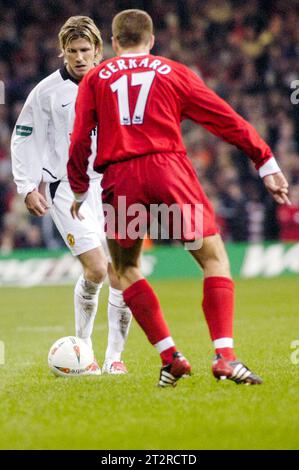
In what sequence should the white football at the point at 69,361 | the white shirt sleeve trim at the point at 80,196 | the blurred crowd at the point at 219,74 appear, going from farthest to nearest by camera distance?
the blurred crowd at the point at 219,74 < the white football at the point at 69,361 < the white shirt sleeve trim at the point at 80,196

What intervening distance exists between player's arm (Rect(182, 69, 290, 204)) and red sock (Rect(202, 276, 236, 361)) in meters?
0.58

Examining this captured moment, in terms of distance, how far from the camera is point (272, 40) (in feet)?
63.6

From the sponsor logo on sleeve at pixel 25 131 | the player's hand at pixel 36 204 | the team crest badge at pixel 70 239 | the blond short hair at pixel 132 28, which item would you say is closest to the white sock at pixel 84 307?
the team crest badge at pixel 70 239

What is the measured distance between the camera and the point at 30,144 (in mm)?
6879

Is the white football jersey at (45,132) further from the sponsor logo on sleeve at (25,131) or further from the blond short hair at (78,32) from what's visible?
the blond short hair at (78,32)

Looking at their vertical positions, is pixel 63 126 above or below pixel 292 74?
above

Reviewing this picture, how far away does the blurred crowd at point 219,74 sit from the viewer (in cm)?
1694

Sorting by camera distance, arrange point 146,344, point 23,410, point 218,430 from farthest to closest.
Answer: point 146,344, point 23,410, point 218,430

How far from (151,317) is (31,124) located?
2.10 meters

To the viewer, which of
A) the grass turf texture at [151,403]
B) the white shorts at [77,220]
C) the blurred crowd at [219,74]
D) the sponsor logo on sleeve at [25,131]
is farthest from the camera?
the blurred crowd at [219,74]

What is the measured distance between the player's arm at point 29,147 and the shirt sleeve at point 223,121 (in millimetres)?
1747

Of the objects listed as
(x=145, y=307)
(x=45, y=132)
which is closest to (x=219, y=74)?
(x=45, y=132)

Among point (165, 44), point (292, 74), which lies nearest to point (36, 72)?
point (165, 44)
